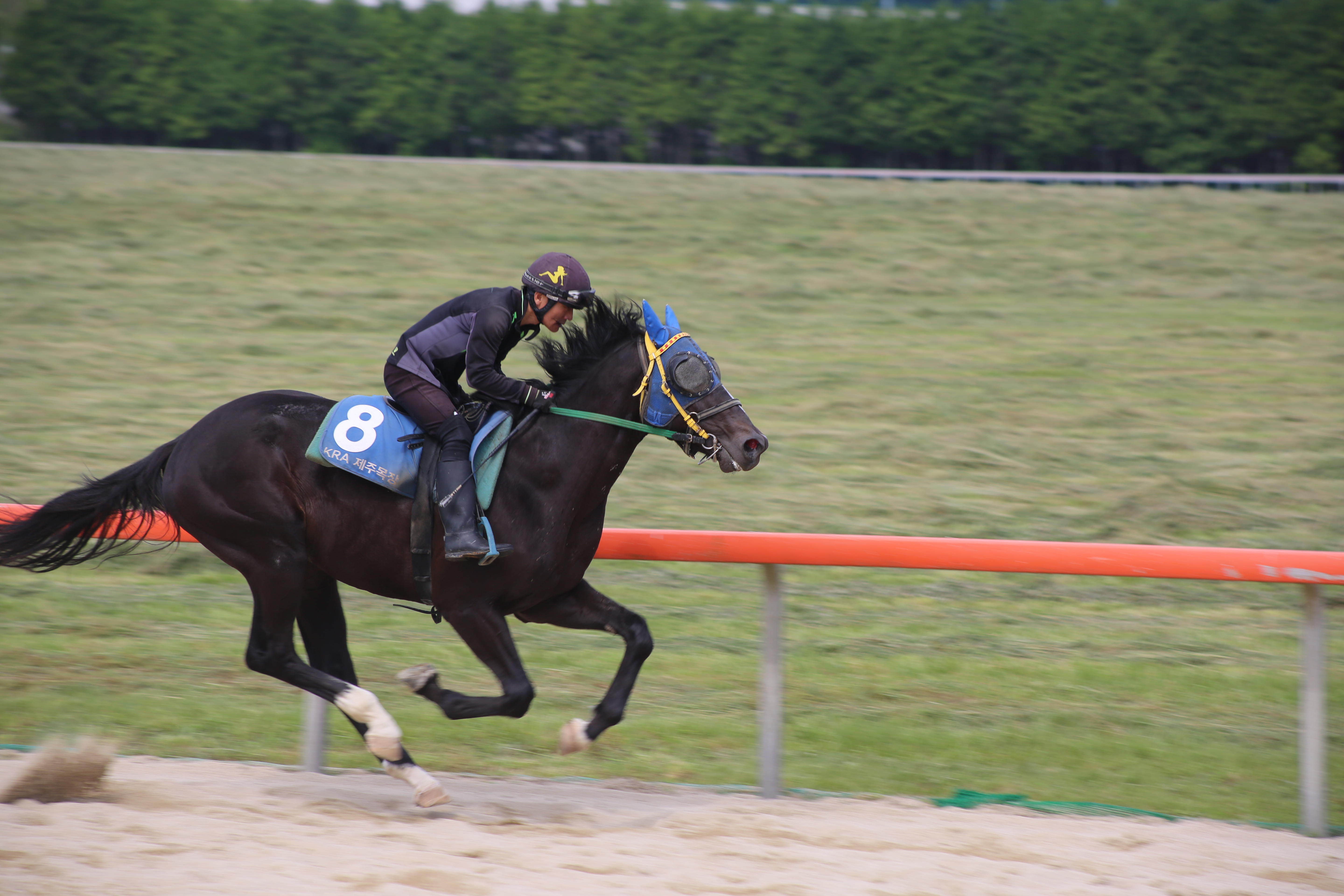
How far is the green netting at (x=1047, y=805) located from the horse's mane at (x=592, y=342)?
6.61 feet

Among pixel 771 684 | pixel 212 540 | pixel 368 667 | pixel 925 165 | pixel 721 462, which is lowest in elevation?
pixel 368 667

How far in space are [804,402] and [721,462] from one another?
24.9ft

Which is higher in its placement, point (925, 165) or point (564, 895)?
point (925, 165)

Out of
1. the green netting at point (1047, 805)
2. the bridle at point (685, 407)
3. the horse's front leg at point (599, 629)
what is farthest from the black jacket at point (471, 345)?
the green netting at point (1047, 805)

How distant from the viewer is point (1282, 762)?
5477 mm

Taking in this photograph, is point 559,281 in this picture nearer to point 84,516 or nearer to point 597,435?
point 597,435

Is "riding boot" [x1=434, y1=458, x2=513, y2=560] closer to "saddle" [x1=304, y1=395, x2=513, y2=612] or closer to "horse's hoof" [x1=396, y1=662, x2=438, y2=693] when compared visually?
"saddle" [x1=304, y1=395, x2=513, y2=612]

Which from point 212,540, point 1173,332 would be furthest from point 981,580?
point 1173,332

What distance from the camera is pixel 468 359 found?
4.57m

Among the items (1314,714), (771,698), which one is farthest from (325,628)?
(1314,714)

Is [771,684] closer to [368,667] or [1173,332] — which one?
[368,667]

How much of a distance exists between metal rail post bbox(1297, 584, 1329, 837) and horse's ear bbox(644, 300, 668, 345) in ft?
7.73

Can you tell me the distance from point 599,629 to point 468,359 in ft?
3.62

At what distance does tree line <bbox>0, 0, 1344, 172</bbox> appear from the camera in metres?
26.8
